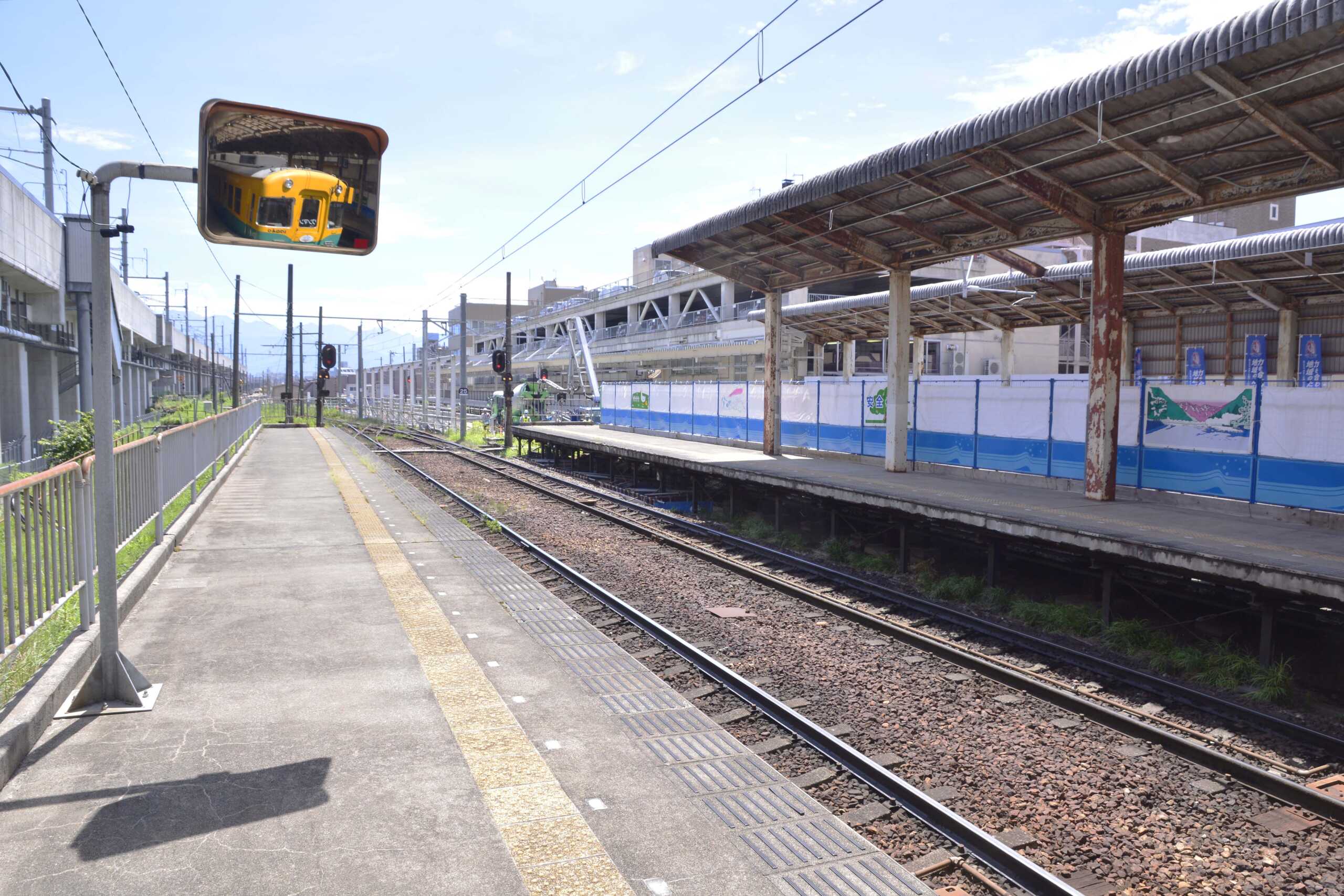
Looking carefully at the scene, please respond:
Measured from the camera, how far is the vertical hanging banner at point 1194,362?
83.9ft

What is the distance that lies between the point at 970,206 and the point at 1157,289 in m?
9.18

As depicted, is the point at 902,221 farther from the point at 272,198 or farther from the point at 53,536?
the point at 53,536

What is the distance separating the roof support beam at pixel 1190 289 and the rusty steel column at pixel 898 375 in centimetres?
611

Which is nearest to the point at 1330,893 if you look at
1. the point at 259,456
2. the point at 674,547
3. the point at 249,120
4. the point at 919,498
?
the point at 249,120

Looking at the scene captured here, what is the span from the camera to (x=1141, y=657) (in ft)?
28.0

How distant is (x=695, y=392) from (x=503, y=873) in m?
25.0

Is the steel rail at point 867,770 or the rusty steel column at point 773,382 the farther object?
the rusty steel column at point 773,382

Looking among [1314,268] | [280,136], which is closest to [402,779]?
[280,136]

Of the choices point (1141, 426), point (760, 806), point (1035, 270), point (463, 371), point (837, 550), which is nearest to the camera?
point (760, 806)

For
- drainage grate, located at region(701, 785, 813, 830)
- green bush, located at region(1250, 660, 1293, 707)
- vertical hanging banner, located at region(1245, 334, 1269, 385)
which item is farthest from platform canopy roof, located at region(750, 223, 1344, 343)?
drainage grate, located at region(701, 785, 813, 830)

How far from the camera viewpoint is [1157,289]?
20906 mm

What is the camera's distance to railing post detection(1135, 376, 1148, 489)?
43.8 ft

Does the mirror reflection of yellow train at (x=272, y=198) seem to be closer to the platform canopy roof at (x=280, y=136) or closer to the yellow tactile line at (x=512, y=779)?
the platform canopy roof at (x=280, y=136)

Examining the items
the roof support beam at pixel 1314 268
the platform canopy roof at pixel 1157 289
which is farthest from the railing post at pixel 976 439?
the roof support beam at pixel 1314 268
